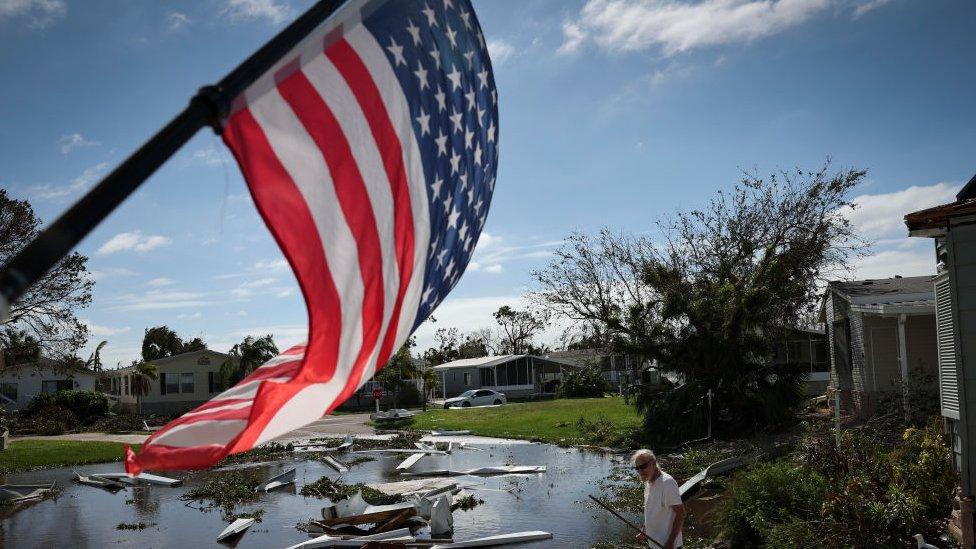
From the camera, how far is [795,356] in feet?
133

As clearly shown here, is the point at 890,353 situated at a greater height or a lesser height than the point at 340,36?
lesser

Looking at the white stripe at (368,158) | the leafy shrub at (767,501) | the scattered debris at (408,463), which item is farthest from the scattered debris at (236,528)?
the white stripe at (368,158)

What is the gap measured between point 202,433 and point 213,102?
5.64 feet

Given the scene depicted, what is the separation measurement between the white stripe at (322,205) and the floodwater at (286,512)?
9289 millimetres

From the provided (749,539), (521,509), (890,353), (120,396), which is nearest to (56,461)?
(521,509)

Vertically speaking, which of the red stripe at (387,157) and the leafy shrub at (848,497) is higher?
the red stripe at (387,157)

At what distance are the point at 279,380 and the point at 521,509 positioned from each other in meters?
12.0

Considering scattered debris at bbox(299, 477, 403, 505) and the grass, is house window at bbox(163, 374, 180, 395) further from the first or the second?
scattered debris at bbox(299, 477, 403, 505)

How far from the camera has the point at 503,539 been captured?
12.1 meters

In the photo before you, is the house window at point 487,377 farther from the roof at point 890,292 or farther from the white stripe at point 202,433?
the white stripe at point 202,433

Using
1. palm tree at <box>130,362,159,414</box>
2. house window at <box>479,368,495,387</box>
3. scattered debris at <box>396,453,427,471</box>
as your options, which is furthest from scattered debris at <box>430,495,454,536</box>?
house window at <box>479,368,495,387</box>

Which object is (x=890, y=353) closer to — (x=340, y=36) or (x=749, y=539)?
(x=749, y=539)

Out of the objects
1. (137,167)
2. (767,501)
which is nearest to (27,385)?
(767,501)

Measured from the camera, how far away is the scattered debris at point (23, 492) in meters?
17.7
